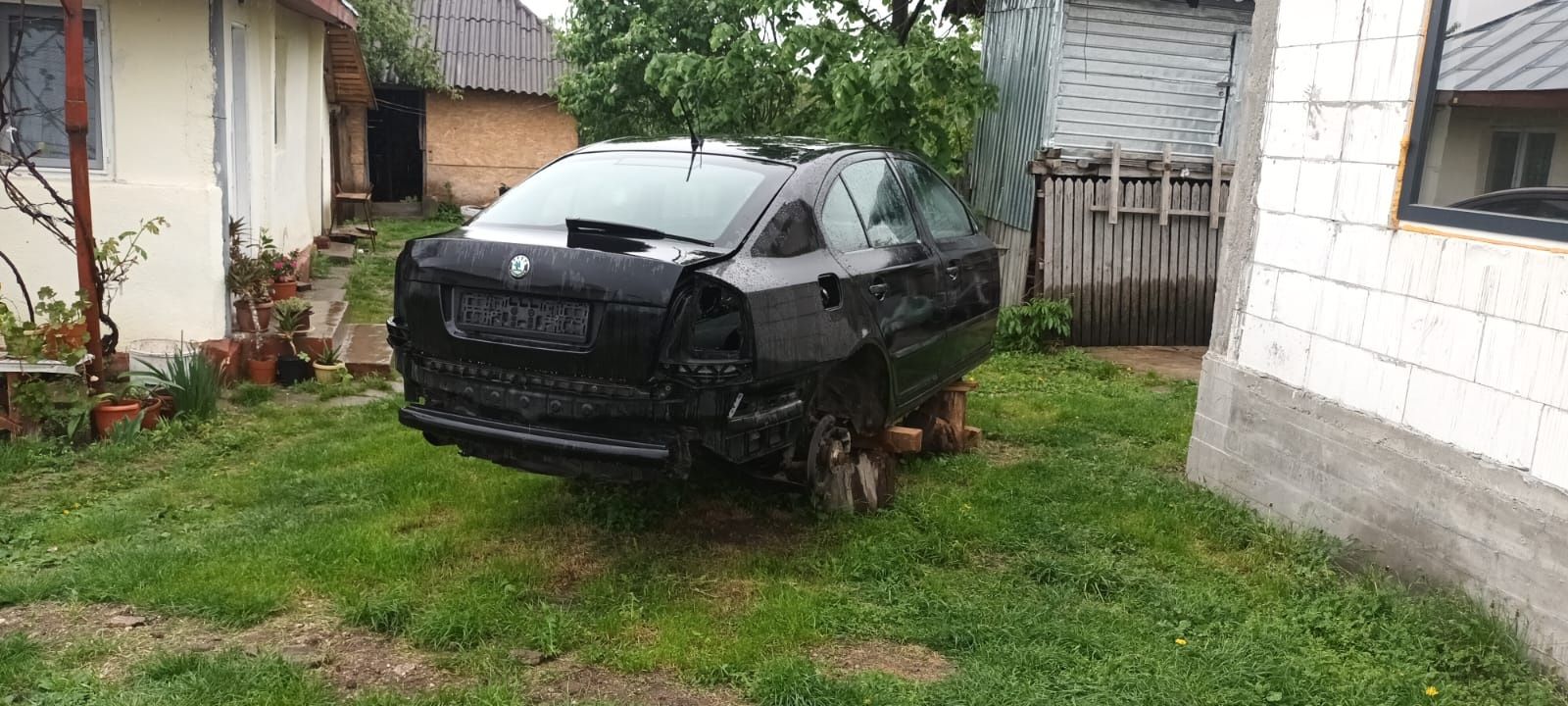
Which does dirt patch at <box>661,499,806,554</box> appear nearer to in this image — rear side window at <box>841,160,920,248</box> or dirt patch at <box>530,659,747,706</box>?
dirt patch at <box>530,659,747,706</box>

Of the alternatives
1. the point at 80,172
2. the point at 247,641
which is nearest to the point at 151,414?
the point at 80,172

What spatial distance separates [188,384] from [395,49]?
12.9 metres

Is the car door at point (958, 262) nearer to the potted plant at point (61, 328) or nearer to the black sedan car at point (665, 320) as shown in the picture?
the black sedan car at point (665, 320)

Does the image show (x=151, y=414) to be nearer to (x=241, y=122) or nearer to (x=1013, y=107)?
(x=241, y=122)

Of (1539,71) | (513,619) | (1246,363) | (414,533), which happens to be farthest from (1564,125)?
(414,533)

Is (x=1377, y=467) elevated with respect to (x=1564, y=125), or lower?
lower

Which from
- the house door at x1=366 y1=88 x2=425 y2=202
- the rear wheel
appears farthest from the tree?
the house door at x1=366 y1=88 x2=425 y2=202

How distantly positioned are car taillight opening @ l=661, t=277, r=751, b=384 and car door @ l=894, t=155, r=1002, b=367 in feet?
6.30

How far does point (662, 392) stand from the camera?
3830 millimetres

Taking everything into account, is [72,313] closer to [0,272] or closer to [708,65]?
[0,272]

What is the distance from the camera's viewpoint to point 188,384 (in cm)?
648

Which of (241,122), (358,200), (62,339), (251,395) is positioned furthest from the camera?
(358,200)

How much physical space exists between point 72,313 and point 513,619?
390cm

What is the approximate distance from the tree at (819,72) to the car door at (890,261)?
3.39m
